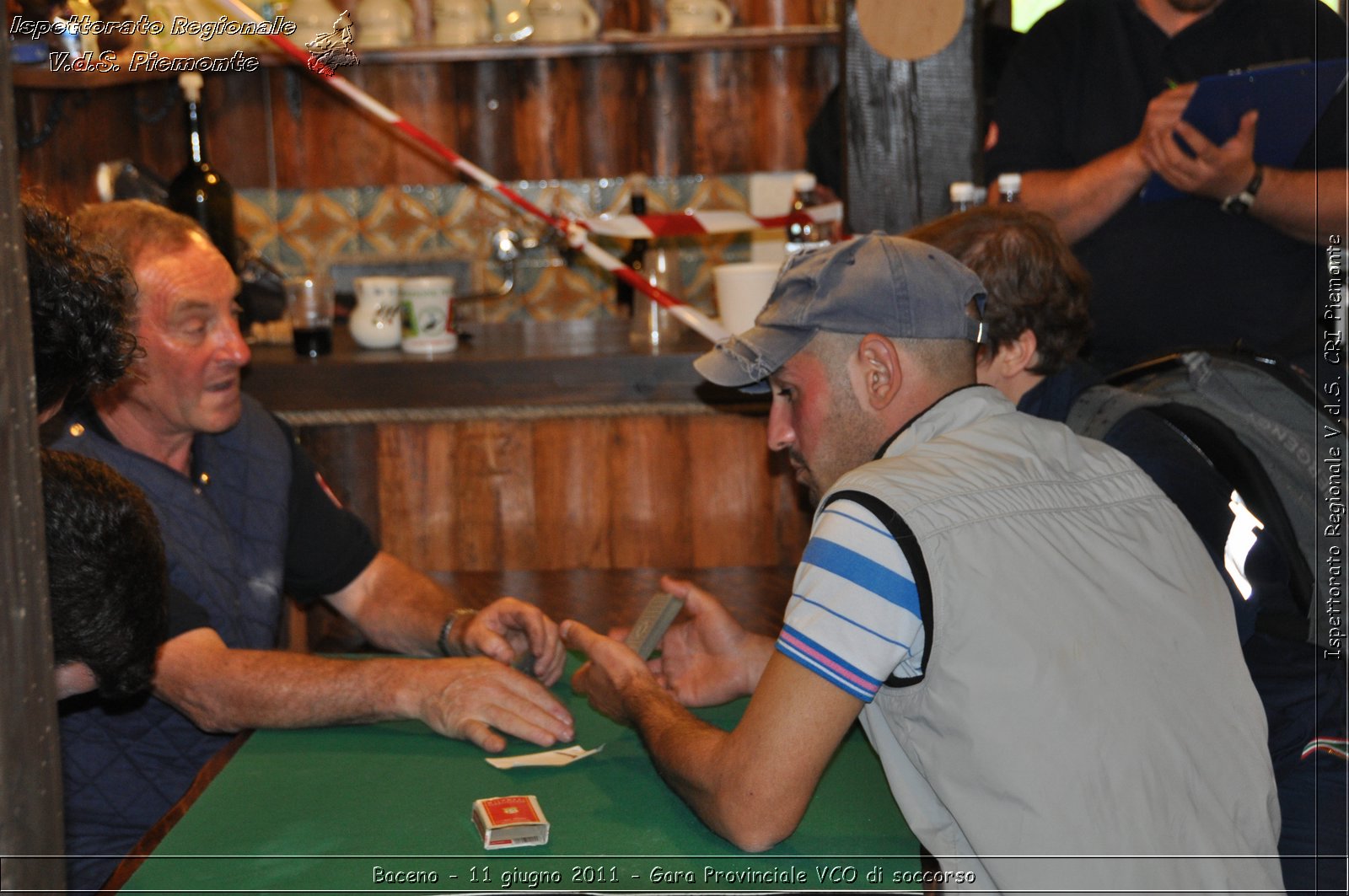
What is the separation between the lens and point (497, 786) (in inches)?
52.9

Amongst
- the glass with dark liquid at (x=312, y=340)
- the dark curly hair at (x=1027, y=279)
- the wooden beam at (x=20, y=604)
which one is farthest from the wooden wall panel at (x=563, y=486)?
the wooden beam at (x=20, y=604)

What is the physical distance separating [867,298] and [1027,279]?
59 cm

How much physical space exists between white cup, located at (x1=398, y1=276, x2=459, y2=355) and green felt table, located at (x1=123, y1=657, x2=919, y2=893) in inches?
57.1

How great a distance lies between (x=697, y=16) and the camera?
414 centimetres

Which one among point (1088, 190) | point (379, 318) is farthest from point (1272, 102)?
point (379, 318)

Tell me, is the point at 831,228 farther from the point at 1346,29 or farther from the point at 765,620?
the point at 765,620

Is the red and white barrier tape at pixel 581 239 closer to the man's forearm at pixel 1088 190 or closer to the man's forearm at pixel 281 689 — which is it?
the man's forearm at pixel 1088 190

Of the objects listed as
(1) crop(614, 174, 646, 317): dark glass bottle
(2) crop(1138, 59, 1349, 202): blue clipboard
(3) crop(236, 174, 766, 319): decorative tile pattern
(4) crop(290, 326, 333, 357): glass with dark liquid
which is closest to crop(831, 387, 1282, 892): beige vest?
(2) crop(1138, 59, 1349, 202): blue clipboard

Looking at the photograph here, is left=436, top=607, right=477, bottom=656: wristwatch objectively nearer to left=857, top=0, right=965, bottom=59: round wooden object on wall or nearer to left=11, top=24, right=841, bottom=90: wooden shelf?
left=857, top=0, right=965, bottom=59: round wooden object on wall

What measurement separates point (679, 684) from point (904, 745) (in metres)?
0.48

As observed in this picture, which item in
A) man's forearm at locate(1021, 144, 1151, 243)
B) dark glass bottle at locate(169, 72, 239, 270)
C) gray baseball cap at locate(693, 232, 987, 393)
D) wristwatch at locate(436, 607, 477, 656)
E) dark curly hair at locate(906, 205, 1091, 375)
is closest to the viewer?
gray baseball cap at locate(693, 232, 987, 393)

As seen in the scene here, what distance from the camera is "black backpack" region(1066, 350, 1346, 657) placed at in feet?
5.16

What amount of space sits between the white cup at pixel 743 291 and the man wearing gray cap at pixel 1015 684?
143 centimetres

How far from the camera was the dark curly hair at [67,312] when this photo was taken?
3.52 ft
